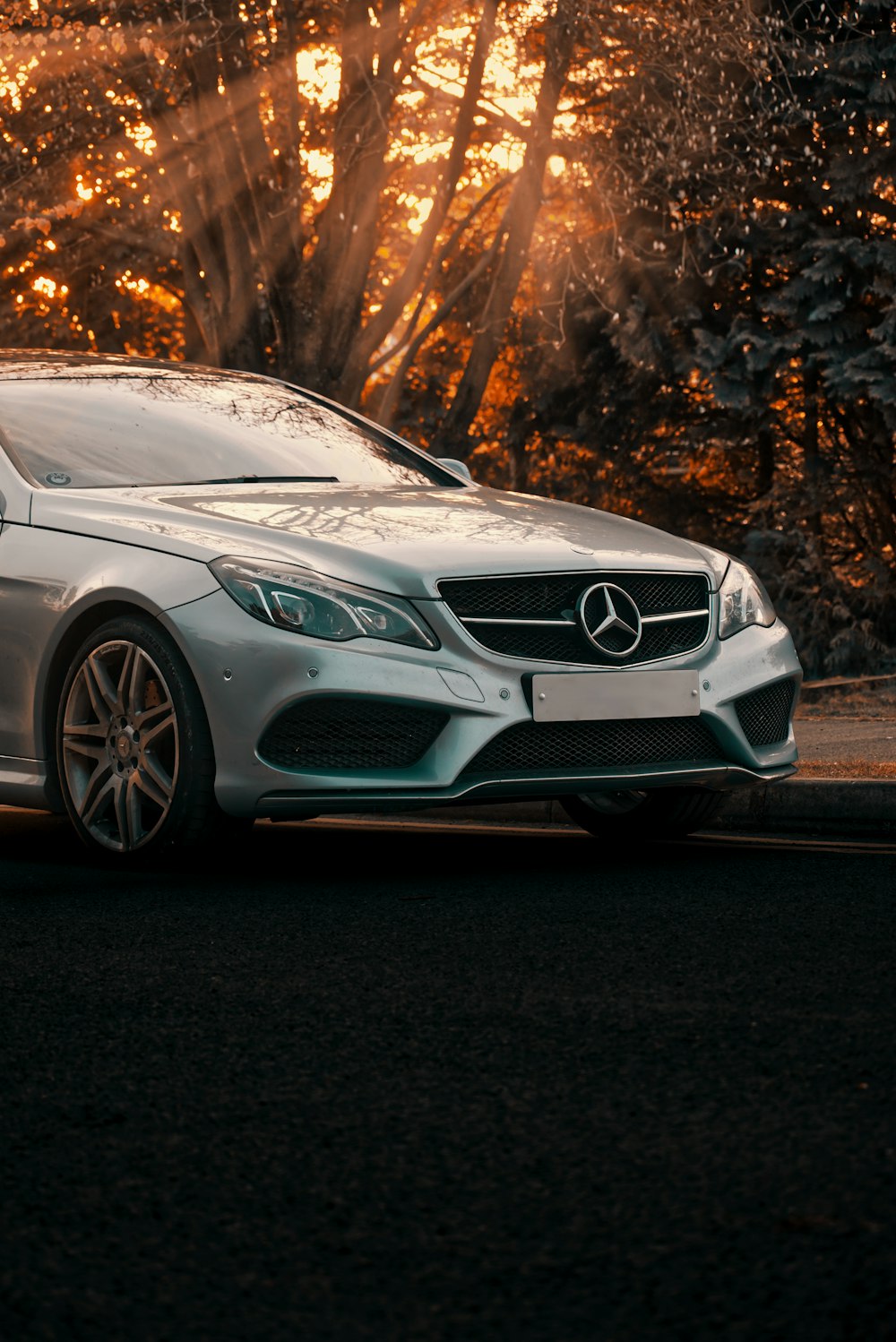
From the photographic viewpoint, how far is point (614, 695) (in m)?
5.71

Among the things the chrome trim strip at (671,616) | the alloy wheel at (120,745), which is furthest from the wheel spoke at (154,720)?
the chrome trim strip at (671,616)

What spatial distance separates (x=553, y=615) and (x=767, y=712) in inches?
36.2

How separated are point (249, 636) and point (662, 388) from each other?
14348mm

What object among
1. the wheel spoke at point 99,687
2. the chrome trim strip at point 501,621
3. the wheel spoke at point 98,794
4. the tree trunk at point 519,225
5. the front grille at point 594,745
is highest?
the tree trunk at point 519,225

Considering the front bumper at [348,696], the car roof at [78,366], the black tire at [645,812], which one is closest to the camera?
the front bumper at [348,696]

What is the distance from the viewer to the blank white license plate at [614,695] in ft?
18.4

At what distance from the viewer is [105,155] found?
629 inches

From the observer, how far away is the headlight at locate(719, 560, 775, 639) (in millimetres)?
6172

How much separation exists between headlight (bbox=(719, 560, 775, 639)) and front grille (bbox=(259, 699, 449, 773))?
115 cm

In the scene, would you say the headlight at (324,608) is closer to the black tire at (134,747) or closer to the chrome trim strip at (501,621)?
the chrome trim strip at (501,621)

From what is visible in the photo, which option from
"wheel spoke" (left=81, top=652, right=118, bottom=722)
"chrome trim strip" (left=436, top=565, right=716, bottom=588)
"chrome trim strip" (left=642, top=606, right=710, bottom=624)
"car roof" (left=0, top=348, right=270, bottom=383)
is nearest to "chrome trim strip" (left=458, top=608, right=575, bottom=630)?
"chrome trim strip" (left=436, top=565, right=716, bottom=588)

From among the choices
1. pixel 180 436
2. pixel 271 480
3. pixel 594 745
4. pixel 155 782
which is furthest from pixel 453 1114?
pixel 180 436

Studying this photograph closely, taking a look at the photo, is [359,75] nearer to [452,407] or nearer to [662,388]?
[452,407]

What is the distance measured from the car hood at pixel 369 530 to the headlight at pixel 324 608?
5cm
